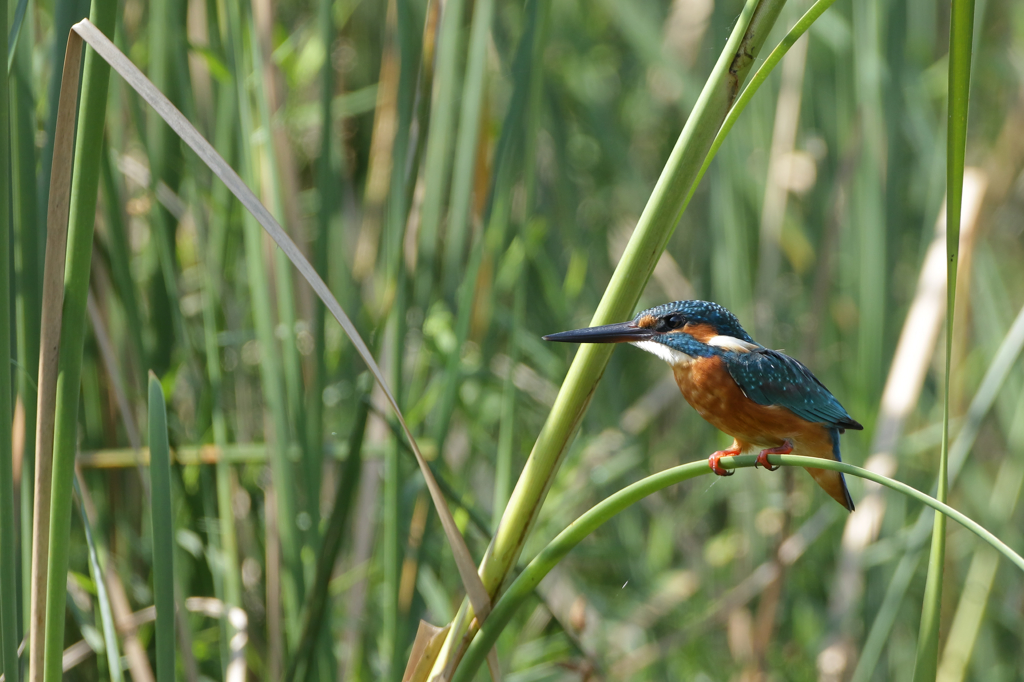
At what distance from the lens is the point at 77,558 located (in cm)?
152

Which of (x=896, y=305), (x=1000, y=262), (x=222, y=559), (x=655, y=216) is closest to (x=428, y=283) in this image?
(x=222, y=559)

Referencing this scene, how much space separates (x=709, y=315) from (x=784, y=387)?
0.53 ft

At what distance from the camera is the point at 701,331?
1252mm

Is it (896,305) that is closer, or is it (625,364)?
(896,305)

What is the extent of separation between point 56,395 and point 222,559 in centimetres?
75

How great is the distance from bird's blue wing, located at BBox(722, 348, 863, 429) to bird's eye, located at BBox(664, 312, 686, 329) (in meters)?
0.09

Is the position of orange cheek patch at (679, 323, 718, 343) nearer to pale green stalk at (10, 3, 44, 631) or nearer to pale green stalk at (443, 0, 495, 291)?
pale green stalk at (443, 0, 495, 291)

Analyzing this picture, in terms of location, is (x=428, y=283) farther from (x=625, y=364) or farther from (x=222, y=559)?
(x=625, y=364)

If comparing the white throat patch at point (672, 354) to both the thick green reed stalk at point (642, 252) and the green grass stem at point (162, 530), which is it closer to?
the thick green reed stalk at point (642, 252)

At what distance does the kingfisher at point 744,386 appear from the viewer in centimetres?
118

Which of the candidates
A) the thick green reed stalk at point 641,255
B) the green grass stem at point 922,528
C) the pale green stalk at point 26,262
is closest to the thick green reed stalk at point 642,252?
the thick green reed stalk at point 641,255

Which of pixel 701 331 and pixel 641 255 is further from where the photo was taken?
pixel 701 331

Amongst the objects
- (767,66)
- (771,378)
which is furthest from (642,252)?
(771,378)

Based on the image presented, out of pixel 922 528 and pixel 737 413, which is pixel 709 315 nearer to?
pixel 737 413
